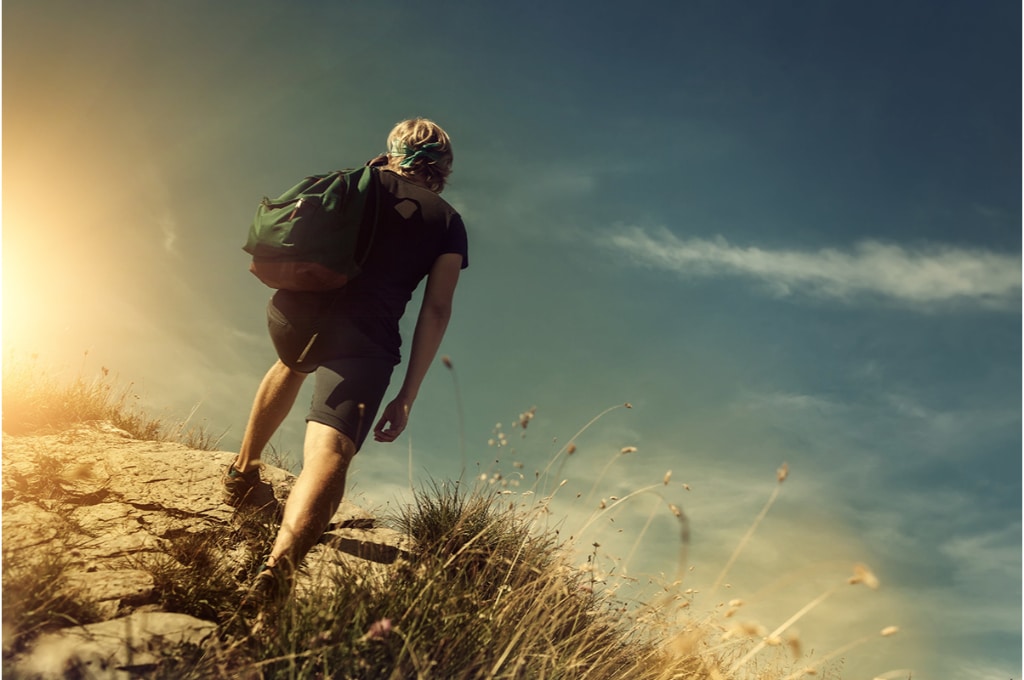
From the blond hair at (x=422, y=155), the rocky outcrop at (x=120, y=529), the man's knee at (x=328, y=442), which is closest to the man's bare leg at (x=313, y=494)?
the man's knee at (x=328, y=442)

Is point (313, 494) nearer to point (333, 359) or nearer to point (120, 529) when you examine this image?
point (333, 359)

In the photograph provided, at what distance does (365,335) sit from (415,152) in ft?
3.65

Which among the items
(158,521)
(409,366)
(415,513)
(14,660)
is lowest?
(14,660)

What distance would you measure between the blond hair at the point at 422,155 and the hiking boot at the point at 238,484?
219 cm

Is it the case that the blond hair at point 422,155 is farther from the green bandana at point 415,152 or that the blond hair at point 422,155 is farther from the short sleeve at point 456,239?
the short sleeve at point 456,239

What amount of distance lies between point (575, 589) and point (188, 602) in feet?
7.13

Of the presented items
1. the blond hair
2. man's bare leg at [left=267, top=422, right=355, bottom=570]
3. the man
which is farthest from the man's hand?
the blond hair

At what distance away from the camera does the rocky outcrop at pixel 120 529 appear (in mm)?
2879

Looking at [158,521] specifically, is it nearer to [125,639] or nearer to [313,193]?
[125,639]

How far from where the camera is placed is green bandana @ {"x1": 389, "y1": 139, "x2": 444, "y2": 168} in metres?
3.92

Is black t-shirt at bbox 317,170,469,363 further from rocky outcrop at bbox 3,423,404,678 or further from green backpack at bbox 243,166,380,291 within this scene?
rocky outcrop at bbox 3,423,404,678

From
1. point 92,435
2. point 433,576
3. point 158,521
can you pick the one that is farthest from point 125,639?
point 92,435

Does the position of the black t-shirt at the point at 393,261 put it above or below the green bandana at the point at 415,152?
below

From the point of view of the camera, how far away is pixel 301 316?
356 cm
